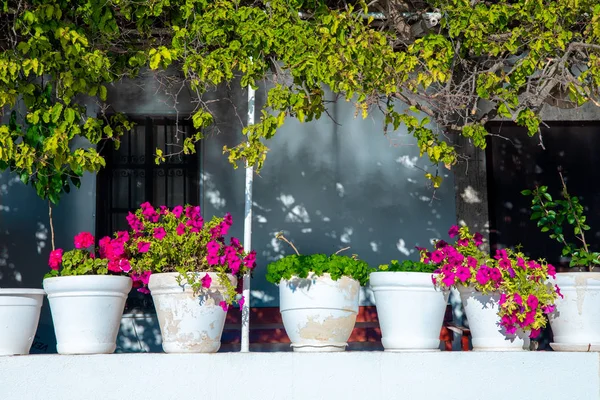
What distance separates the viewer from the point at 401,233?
6.73m

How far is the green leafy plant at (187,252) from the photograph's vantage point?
4.46 metres

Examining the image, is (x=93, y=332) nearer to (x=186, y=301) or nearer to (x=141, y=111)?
(x=186, y=301)

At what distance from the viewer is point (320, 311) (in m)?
4.46

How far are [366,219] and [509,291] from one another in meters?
2.39

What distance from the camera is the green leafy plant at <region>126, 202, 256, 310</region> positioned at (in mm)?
4461

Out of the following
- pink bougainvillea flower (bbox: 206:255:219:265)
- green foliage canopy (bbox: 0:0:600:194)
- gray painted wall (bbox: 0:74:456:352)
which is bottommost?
pink bougainvillea flower (bbox: 206:255:219:265)

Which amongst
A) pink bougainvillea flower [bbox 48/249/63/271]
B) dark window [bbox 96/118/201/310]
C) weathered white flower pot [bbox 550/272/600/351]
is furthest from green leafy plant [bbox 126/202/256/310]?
dark window [bbox 96/118/201/310]

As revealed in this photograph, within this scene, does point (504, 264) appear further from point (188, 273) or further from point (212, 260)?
point (188, 273)

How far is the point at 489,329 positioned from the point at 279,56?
175cm

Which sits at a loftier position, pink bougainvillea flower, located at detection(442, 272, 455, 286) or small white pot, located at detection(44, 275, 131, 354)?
pink bougainvillea flower, located at detection(442, 272, 455, 286)

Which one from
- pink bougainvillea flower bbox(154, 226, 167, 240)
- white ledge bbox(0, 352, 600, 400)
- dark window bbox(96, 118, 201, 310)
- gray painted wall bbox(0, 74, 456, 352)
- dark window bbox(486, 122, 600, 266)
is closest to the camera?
white ledge bbox(0, 352, 600, 400)

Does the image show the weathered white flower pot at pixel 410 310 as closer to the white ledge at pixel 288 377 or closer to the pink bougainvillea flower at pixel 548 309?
the white ledge at pixel 288 377

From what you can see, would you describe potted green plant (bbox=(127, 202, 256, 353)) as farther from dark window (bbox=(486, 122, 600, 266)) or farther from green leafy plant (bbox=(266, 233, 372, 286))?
dark window (bbox=(486, 122, 600, 266))

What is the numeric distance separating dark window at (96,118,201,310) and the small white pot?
7.58 feet
